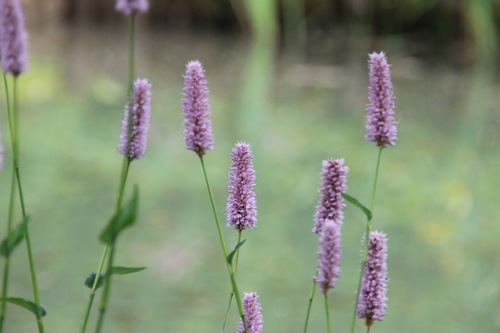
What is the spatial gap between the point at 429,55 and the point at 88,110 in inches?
140

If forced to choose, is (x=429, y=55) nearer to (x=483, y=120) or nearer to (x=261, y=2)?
(x=261, y=2)

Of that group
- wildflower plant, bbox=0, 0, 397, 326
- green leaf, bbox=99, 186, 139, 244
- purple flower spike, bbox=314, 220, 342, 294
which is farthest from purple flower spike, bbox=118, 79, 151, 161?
purple flower spike, bbox=314, 220, 342, 294

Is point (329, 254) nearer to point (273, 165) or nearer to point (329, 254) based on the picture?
point (329, 254)

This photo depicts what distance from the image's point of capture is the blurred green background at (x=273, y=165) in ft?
11.2

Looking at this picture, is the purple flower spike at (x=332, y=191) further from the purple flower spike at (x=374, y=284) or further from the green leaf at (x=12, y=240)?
the green leaf at (x=12, y=240)

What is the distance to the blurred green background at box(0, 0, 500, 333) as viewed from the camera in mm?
3424

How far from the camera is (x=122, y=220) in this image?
3.17ft

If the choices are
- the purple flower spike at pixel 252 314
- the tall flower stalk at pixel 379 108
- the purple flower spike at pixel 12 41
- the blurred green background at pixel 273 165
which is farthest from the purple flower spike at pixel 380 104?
the blurred green background at pixel 273 165

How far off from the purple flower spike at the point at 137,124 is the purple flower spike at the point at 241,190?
0.10m

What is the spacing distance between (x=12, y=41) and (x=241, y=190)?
10.7 inches

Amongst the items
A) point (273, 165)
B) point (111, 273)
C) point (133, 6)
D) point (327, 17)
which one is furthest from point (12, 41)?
point (327, 17)

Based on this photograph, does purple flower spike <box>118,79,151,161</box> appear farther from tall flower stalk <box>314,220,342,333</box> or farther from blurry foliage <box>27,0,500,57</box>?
blurry foliage <box>27,0,500,57</box>

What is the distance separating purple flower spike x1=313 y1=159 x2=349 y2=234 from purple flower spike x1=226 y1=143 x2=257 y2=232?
71 mm

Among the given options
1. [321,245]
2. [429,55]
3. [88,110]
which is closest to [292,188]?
[88,110]
